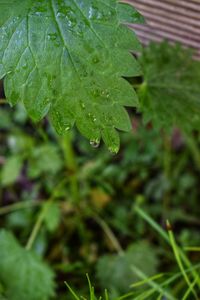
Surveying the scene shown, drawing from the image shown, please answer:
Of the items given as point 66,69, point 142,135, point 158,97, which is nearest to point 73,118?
point 66,69

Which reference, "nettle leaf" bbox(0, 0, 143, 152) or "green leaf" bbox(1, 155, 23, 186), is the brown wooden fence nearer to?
"nettle leaf" bbox(0, 0, 143, 152)

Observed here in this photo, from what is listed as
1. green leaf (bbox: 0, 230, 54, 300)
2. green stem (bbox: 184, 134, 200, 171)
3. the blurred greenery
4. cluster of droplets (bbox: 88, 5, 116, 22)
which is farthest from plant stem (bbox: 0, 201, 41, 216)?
cluster of droplets (bbox: 88, 5, 116, 22)

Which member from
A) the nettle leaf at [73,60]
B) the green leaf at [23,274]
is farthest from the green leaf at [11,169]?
the nettle leaf at [73,60]

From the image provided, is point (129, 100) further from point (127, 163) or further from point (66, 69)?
point (127, 163)

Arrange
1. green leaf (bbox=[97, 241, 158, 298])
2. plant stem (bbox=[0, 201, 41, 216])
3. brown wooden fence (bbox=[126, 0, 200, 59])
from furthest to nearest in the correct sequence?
plant stem (bbox=[0, 201, 41, 216]), green leaf (bbox=[97, 241, 158, 298]), brown wooden fence (bbox=[126, 0, 200, 59])

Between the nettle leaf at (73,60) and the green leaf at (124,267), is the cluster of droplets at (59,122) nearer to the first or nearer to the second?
the nettle leaf at (73,60)
